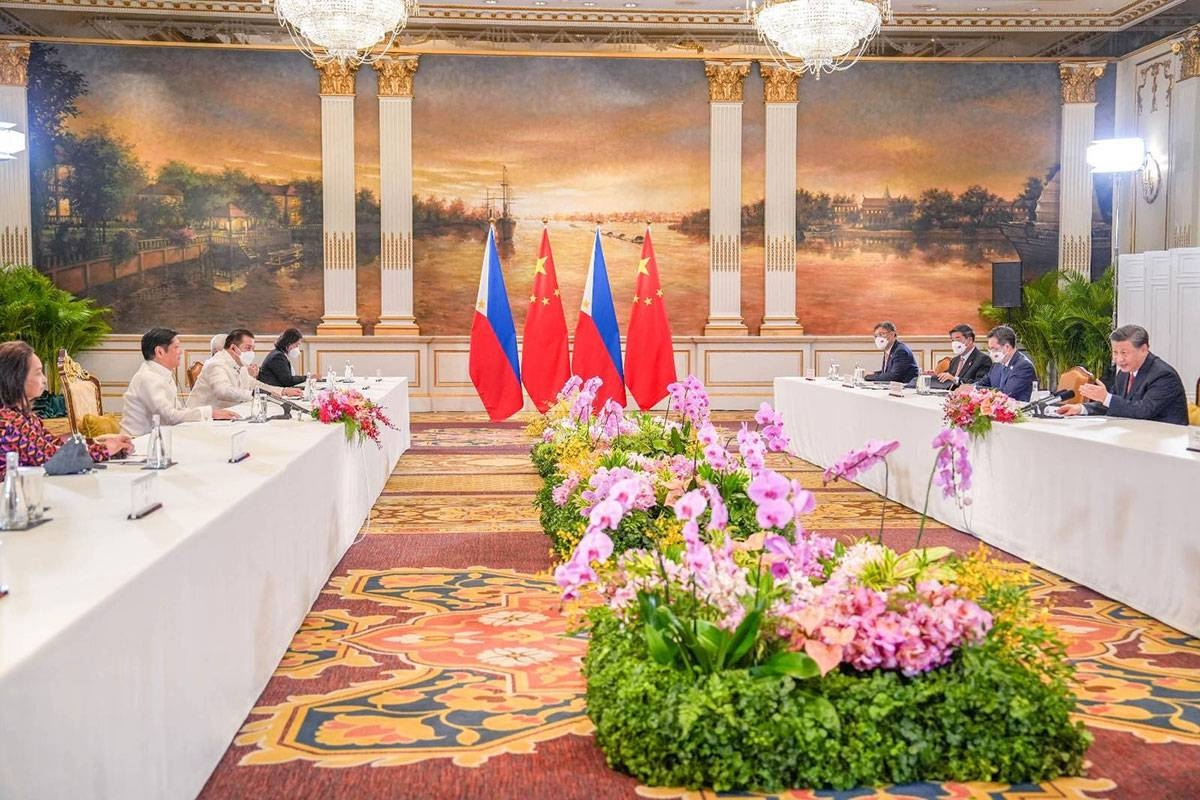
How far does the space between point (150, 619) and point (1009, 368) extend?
713 centimetres

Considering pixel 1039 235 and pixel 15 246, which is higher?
pixel 1039 235

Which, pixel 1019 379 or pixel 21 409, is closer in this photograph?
pixel 21 409

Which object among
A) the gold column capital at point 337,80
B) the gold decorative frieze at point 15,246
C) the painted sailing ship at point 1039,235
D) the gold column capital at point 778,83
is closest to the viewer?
the gold decorative frieze at point 15,246

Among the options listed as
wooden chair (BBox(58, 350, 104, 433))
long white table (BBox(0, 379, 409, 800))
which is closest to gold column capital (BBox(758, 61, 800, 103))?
wooden chair (BBox(58, 350, 104, 433))

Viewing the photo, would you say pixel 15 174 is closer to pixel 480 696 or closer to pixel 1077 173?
pixel 480 696

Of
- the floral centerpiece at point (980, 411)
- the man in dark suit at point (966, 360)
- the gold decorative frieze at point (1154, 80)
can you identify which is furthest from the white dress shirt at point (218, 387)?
the gold decorative frieze at point (1154, 80)

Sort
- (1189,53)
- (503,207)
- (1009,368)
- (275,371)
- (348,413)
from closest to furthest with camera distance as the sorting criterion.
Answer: (348,413), (1009,368), (275,371), (1189,53), (503,207)

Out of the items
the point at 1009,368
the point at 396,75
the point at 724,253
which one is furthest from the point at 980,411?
the point at 396,75

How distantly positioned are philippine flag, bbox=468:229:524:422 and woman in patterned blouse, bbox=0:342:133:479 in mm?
5272

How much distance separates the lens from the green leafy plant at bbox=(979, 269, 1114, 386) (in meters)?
14.8

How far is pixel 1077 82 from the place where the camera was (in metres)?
16.1

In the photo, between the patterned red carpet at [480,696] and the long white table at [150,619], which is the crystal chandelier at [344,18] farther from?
the long white table at [150,619]

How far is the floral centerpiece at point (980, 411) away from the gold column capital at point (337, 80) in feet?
35.9

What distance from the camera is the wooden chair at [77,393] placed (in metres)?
7.78
